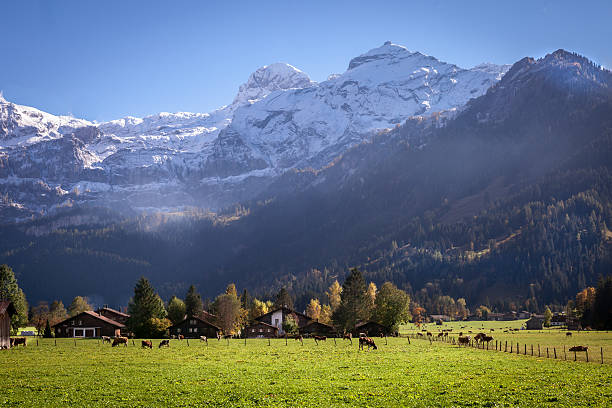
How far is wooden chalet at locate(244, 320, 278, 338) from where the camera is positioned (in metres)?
125

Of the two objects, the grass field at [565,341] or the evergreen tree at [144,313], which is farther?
the evergreen tree at [144,313]

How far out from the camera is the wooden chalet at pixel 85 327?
117 metres

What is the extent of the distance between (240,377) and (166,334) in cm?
7450

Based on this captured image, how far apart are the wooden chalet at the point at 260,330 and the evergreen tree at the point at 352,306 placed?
14748 mm

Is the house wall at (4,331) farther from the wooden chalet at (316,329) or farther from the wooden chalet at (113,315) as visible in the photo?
the wooden chalet at (113,315)

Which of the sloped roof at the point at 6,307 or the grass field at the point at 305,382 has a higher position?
the sloped roof at the point at 6,307

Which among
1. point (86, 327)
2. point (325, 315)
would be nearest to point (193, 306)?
point (86, 327)

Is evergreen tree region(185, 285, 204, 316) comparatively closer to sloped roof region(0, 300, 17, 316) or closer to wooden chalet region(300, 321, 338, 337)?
wooden chalet region(300, 321, 338, 337)

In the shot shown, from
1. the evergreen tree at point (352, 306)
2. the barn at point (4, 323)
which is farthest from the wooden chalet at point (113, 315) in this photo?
the barn at point (4, 323)

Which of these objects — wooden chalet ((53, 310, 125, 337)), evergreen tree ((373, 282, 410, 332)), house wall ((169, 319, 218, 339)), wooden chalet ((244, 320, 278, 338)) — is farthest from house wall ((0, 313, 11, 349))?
evergreen tree ((373, 282, 410, 332))

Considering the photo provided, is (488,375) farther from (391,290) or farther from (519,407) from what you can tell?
(391,290)

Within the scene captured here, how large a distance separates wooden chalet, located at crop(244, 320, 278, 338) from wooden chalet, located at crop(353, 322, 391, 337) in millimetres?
21093

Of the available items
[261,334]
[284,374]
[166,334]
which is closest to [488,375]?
[284,374]

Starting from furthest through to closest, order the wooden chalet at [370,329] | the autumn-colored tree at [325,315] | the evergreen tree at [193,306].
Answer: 1. the autumn-colored tree at [325,315]
2. the evergreen tree at [193,306]
3. the wooden chalet at [370,329]
